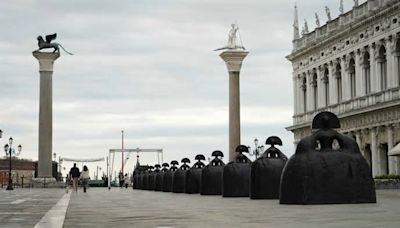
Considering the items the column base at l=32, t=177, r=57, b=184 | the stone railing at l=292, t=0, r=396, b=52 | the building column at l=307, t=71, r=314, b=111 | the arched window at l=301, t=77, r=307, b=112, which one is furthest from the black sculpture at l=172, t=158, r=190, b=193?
the arched window at l=301, t=77, r=307, b=112

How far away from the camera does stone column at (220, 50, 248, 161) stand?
7294 cm

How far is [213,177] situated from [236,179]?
16.7 feet

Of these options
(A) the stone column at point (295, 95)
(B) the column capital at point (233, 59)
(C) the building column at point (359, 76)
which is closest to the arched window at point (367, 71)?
(C) the building column at point (359, 76)

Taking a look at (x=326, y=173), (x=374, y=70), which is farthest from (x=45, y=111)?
(x=326, y=173)

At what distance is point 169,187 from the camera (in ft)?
156

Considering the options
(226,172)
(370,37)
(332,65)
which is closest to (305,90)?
(332,65)

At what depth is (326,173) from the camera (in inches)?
773

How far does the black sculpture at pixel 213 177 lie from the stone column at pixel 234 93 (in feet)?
118

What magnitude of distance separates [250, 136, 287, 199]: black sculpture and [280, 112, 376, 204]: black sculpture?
5.17m

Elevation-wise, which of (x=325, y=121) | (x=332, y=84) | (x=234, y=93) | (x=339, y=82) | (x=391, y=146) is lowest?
(x=325, y=121)

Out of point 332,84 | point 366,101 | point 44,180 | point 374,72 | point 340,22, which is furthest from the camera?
point 332,84

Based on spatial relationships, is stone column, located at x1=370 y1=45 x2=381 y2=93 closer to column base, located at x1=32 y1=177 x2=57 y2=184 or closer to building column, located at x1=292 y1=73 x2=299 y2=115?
building column, located at x1=292 y1=73 x2=299 y2=115

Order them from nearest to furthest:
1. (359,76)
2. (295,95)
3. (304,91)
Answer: (359,76)
(304,91)
(295,95)

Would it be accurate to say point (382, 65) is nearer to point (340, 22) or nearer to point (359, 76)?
point (359, 76)
